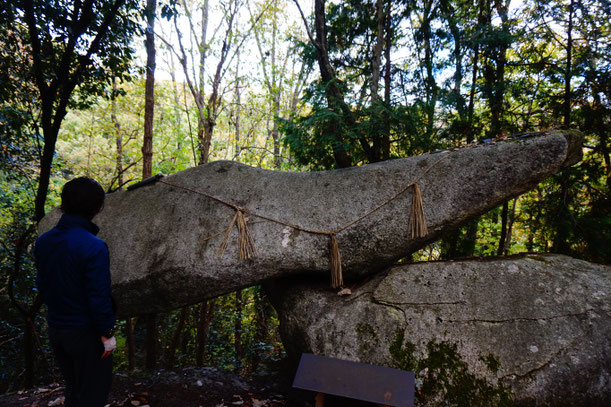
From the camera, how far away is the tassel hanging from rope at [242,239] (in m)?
3.53

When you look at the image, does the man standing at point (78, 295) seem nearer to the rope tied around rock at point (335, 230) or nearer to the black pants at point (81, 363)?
the black pants at point (81, 363)

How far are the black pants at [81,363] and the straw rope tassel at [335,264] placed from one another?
230 centimetres

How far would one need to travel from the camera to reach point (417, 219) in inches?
135

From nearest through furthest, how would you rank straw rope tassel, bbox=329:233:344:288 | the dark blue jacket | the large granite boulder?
the dark blue jacket, the large granite boulder, straw rope tassel, bbox=329:233:344:288

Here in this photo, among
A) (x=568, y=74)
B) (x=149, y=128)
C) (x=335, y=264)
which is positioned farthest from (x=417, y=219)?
(x=149, y=128)

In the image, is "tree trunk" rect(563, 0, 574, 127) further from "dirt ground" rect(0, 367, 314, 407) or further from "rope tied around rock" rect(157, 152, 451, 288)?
"dirt ground" rect(0, 367, 314, 407)

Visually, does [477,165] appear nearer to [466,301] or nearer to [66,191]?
[466,301]

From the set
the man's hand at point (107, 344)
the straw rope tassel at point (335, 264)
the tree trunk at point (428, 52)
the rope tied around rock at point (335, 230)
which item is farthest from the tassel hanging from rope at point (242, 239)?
the tree trunk at point (428, 52)

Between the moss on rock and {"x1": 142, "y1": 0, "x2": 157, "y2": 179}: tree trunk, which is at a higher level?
{"x1": 142, "y1": 0, "x2": 157, "y2": 179}: tree trunk

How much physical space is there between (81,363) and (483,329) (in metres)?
3.55

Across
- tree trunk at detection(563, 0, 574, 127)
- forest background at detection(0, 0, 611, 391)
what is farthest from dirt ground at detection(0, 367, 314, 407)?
tree trunk at detection(563, 0, 574, 127)

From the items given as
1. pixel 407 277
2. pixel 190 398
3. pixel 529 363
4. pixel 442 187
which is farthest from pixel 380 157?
pixel 190 398

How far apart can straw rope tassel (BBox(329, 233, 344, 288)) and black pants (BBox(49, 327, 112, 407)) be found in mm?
2298

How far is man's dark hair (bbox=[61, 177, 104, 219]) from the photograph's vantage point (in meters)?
2.21
